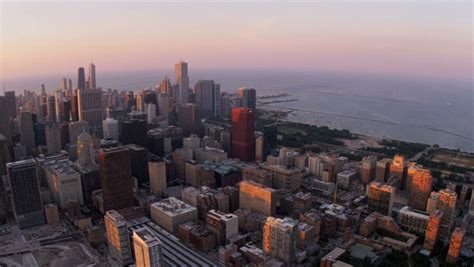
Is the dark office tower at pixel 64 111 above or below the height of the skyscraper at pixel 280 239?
above

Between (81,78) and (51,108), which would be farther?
(81,78)

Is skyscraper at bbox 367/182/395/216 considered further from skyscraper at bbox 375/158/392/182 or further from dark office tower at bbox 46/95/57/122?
dark office tower at bbox 46/95/57/122

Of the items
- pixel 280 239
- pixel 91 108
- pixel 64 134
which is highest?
pixel 91 108

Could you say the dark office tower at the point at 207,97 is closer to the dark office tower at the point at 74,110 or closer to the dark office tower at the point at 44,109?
the dark office tower at the point at 74,110

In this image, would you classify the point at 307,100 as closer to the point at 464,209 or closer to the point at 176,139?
the point at 176,139

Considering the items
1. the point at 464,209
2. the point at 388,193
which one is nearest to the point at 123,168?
the point at 388,193

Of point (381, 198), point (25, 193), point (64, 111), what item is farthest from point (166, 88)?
point (381, 198)

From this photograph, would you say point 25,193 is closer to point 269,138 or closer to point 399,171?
point 269,138

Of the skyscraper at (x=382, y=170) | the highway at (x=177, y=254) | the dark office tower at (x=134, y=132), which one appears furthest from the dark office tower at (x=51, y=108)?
the skyscraper at (x=382, y=170)
